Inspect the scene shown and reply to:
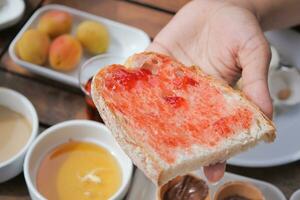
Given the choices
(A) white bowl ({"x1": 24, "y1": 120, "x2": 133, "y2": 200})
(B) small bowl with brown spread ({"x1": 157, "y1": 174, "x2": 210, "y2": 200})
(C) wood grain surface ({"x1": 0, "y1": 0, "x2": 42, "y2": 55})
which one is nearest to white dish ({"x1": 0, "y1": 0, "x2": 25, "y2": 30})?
(C) wood grain surface ({"x1": 0, "y1": 0, "x2": 42, "y2": 55})

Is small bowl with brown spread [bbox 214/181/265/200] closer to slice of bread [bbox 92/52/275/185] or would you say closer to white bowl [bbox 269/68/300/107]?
slice of bread [bbox 92/52/275/185]

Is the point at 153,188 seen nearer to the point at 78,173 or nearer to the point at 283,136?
the point at 78,173

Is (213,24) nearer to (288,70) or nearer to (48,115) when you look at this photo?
(288,70)

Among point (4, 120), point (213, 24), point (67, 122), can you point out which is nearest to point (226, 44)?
point (213, 24)

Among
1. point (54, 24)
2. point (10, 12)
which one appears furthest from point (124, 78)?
point (10, 12)

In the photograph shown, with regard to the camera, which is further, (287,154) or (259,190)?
(287,154)
